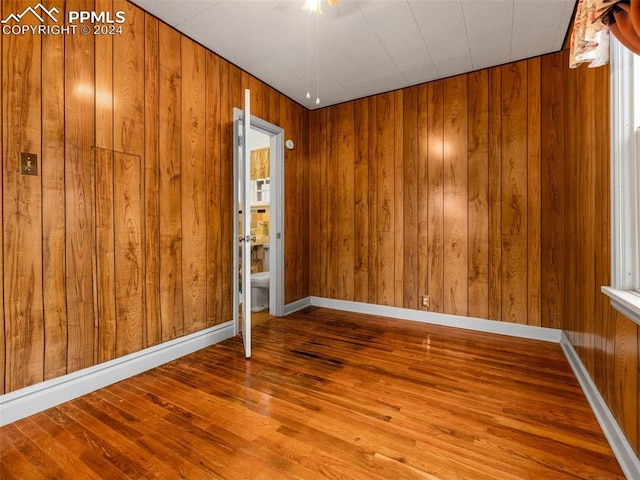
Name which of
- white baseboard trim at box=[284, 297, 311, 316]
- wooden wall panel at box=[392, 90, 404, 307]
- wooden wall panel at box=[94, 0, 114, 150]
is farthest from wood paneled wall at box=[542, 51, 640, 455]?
wooden wall panel at box=[94, 0, 114, 150]

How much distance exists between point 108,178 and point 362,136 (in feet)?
9.13

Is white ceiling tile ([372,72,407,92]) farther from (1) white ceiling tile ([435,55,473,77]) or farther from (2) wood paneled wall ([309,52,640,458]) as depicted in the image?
(1) white ceiling tile ([435,55,473,77])

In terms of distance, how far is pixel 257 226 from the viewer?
223 inches

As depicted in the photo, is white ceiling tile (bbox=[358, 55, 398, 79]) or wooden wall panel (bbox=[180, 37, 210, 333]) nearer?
wooden wall panel (bbox=[180, 37, 210, 333])

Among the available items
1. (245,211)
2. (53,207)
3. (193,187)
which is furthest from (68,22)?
(245,211)

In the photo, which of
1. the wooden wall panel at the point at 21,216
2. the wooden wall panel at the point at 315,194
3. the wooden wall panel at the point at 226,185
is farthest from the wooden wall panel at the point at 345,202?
the wooden wall panel at the point at 21,216

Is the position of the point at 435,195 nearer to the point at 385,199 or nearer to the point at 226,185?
the point at 385,199

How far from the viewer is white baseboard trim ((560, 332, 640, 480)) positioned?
1.27 m

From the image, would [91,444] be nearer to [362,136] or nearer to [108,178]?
[108,178]

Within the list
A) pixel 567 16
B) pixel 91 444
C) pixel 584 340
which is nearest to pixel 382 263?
pixel 584 340

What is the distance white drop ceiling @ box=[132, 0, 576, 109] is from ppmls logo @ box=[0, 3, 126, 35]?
251 mm

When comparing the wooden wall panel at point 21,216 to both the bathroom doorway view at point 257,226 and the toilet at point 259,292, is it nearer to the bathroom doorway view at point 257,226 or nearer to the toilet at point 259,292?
the bathroom doorway view at point 257,226

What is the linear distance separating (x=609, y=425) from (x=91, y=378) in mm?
3001

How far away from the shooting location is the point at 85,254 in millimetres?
1993
